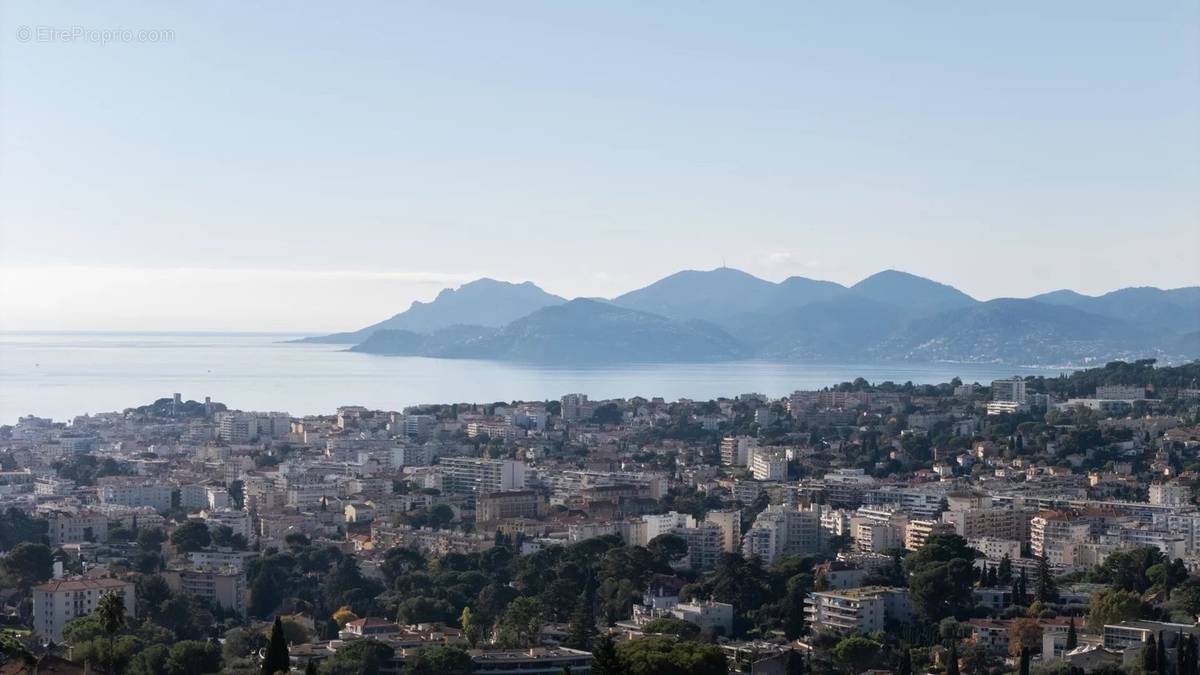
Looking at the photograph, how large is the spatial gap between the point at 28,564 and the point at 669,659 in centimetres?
884

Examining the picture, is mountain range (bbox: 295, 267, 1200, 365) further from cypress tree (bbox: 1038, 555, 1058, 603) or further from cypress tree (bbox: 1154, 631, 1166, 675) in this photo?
cypress tree (bbox: 1154, 631, 1166, 675)

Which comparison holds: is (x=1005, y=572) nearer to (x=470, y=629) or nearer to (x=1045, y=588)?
(x=1045, y=588)

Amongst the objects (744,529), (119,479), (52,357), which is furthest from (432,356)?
(744,529)

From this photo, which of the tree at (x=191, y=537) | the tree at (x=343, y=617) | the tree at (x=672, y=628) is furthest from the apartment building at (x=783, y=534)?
the tree at (x=191, y=537)

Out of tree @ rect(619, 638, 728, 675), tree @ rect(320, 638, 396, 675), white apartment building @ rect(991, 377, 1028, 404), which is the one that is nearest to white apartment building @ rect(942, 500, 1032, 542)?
tree @ rect(320, 638, 396, 675)

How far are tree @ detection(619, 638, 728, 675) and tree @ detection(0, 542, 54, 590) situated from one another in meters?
8.18

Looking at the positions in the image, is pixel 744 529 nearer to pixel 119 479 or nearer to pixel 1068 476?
pixel 1068 476

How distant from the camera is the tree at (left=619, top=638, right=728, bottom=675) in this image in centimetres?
1152

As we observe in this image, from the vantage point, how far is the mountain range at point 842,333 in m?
101

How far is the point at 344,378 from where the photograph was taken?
242 ft

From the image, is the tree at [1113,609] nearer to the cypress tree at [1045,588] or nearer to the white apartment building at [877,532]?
the cypress tree at [1045,588]

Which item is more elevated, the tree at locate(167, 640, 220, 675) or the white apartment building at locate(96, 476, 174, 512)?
the white apartment building at locate(96, 476, 174, 512)

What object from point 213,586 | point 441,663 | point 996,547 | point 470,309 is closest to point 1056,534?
point 996,547

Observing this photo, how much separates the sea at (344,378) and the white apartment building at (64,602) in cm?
3115
